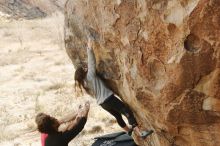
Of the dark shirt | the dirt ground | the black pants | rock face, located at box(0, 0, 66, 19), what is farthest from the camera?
rock face, located at box(0, 0, 66, 19)

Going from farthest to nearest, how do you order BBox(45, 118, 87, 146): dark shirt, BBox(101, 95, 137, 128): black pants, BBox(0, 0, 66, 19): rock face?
BBox(0, 0, 66, 19): rock face → BBox(101, 95, 137, 128): black pants → BBox(45, 118, 87, 146): dark shirt

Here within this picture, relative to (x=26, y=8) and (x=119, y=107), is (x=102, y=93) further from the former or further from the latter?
(x=26, y=8)

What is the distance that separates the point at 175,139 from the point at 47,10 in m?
18.2

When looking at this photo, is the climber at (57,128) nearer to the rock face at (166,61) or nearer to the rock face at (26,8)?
the rock face at (166,61)

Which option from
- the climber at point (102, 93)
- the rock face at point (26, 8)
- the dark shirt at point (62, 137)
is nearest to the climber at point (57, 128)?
the dark shirt at point (62, 137)

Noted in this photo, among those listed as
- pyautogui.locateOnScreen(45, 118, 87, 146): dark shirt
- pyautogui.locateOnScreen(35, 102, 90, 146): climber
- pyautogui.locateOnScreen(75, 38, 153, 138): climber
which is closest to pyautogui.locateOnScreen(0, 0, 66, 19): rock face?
pyautogui.locateOnScreen(75, 38, 153, 138): climber

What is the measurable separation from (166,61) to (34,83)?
9785 mm

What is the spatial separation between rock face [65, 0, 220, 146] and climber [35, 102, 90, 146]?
60 centimetres

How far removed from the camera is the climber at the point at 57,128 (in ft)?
16.7

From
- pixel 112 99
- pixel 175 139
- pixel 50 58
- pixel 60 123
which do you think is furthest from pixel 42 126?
pixel 50 58

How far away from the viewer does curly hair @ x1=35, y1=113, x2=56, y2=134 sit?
198 inches

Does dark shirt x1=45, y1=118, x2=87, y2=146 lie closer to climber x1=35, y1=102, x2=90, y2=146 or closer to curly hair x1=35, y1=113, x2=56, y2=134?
climber x1=35, y1=102, x2=90, y2=146

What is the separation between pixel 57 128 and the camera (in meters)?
5.31

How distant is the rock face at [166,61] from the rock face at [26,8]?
56.9 feet
